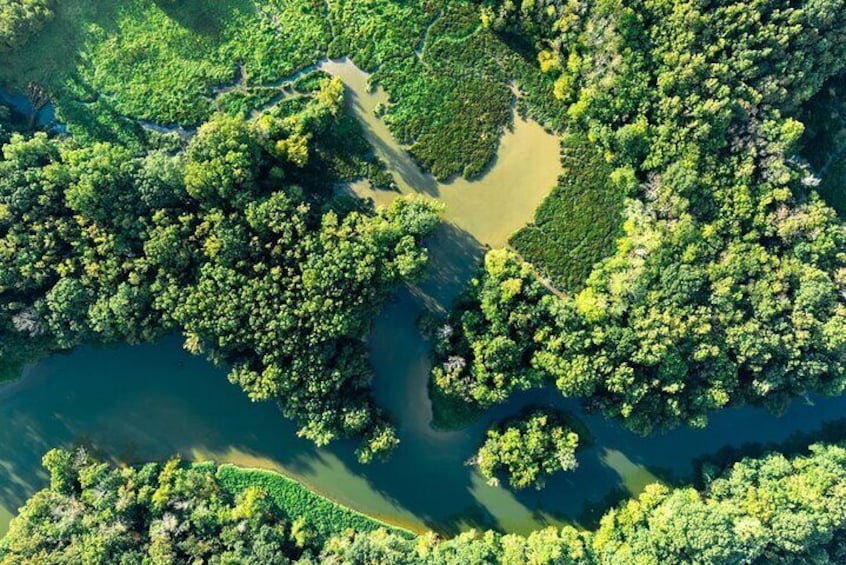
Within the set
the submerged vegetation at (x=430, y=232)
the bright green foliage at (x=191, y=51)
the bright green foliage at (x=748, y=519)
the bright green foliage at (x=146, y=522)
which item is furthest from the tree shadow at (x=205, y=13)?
the bright green foliage at (x=748, y=519)

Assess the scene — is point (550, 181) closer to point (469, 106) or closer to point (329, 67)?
point (469, 106)

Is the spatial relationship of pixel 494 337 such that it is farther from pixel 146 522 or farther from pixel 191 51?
pixel 191 51

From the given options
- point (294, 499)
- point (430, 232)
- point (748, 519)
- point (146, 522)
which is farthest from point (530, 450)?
point (146, 522)

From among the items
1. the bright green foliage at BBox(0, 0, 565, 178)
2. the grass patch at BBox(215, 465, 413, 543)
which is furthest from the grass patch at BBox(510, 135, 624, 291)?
the grass patch at BBox(215, 465, 413, 543)

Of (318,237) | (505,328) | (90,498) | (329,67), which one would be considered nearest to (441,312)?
(505,328)

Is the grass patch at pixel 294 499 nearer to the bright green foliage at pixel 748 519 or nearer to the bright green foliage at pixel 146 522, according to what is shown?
the bright green foliage at pixel 146 522

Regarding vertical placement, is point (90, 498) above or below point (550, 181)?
below
